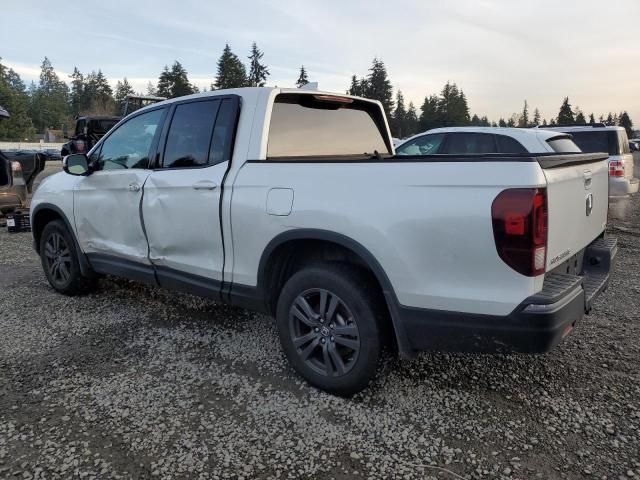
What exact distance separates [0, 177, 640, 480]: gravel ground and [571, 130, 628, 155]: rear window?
6.08 meters

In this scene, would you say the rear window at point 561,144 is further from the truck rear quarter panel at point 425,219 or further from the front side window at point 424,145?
the truck rear quarter panel at point 425,219

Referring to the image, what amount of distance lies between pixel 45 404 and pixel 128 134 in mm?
2406

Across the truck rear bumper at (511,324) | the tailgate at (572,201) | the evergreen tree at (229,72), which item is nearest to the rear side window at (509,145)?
the tailgate at (572,201)

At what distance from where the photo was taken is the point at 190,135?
3828 millimetres

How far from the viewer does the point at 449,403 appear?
295 cm

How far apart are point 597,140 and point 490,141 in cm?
327

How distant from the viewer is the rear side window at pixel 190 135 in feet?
12.1

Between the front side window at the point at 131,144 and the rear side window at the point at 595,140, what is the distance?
8059 mm

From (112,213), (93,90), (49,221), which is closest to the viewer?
(112,213)

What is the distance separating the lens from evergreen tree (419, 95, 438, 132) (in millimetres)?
96000

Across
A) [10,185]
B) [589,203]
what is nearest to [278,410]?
[589,203]

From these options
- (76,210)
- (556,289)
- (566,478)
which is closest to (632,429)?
(566,478)

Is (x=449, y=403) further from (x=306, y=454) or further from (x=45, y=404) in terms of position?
(x=45, y=404)

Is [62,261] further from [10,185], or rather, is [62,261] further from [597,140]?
[597,140]
